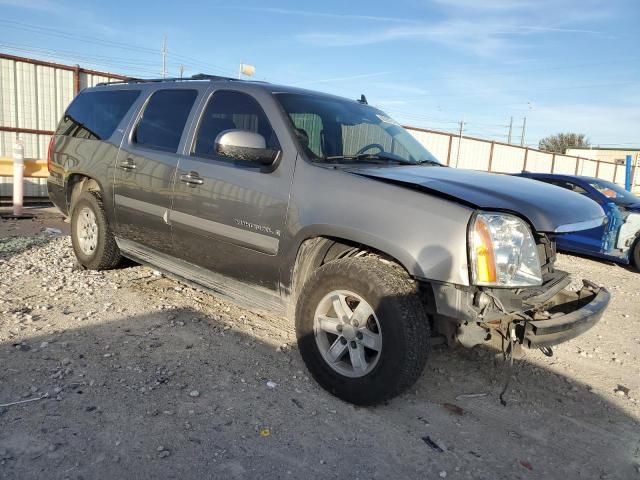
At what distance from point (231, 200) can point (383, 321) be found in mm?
1441

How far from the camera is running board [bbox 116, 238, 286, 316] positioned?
3555mm

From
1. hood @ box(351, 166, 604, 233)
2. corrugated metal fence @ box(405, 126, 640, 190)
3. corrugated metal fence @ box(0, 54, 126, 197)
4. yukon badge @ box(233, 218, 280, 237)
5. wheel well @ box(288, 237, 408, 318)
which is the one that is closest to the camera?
hood @ box(351, 166, 604, 233)

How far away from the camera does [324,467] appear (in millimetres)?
2475

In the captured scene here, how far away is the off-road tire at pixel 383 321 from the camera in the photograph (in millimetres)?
2758

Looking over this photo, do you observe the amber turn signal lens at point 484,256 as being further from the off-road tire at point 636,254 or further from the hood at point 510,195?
the off-road tire at point 636,254

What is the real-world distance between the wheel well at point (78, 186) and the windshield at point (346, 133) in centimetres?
244

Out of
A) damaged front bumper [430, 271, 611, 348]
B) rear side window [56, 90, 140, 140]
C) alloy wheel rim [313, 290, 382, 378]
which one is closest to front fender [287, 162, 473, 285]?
damaged front bumper [430, 271, 611, 348]

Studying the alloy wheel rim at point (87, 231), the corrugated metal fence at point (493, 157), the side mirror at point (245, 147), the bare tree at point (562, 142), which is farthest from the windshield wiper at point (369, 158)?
the bare tree at point (562, 142)

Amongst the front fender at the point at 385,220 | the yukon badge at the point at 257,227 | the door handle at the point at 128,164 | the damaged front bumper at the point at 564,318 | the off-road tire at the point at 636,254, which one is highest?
the door handle at the point at 128,164

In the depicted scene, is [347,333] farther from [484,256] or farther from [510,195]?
[510,195]

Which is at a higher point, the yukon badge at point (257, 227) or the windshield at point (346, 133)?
the windshield at point (346, 133)

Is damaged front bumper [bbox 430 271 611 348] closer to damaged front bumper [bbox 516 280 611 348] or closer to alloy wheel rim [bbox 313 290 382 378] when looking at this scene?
damaged front bumper [bbox 516 280 611 348]

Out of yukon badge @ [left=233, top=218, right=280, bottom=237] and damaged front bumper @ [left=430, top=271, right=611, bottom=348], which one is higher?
yukon badge @ [left=233, top=218, right=280, bottom=237]

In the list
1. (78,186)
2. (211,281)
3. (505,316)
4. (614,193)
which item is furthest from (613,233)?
(78,186)
